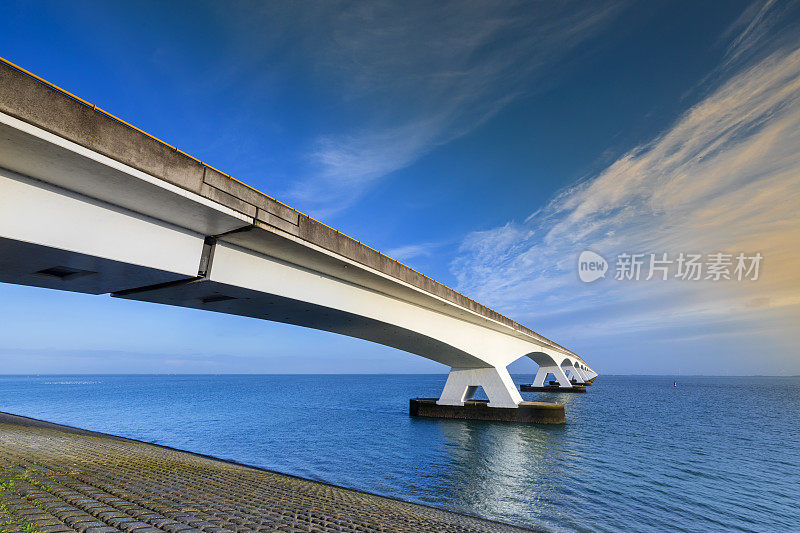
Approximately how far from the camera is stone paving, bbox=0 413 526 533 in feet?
19.7

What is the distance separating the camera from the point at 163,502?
7.52 metres

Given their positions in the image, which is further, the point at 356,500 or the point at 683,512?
the point at 683,512

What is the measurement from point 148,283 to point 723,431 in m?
43.1

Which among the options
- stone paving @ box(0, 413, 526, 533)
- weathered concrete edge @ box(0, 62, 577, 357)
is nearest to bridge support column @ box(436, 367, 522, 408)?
stone paving @ box(0, 413, 526, 533)

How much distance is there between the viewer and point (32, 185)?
8820 mm

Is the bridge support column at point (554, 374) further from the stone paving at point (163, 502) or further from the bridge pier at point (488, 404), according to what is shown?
the stone paving at point (163, 502)

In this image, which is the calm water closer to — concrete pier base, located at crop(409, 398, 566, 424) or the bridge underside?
concrete pier base, located at crop(409, 398, 566, 424)

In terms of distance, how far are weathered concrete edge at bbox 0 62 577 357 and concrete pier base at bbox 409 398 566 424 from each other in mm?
23215

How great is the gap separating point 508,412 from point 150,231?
29637 mm

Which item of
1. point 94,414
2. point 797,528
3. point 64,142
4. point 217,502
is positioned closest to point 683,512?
point 797,528

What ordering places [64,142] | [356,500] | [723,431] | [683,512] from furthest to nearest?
[723,431]
[683,512]
[356,500]
[64,142]

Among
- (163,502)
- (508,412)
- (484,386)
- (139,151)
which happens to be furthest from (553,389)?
(139,151)

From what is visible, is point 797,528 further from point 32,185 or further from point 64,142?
point 32,185

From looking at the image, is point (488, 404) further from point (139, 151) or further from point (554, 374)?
point (554, 374)
